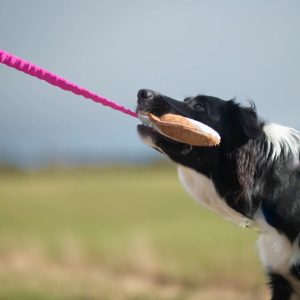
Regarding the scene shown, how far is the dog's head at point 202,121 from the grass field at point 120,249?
404 cm

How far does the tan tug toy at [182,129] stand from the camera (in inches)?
218

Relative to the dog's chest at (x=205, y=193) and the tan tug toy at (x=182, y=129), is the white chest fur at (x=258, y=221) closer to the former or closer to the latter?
the dog's chest at (x=205, y=193)

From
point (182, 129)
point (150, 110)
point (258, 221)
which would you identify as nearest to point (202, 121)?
point (182, 129)

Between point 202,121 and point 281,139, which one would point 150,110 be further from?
point 281,139

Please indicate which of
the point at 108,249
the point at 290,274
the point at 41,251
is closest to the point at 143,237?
the point at 108,249

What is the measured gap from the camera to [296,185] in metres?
5.66

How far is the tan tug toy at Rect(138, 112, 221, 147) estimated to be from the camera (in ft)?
18.1

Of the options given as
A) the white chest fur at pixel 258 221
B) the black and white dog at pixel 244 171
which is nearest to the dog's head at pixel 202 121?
the black and white dog at pixel 244 171

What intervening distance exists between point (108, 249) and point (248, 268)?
3747mm

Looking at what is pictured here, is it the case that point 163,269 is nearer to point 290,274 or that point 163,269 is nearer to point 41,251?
point 41,251

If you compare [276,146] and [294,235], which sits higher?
[276,146]

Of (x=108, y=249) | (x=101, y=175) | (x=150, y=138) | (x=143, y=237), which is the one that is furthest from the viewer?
(x=101, y=175)

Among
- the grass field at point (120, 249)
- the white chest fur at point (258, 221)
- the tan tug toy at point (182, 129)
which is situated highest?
the tan tug toy at point (182, 129)

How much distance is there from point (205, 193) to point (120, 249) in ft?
31.6
